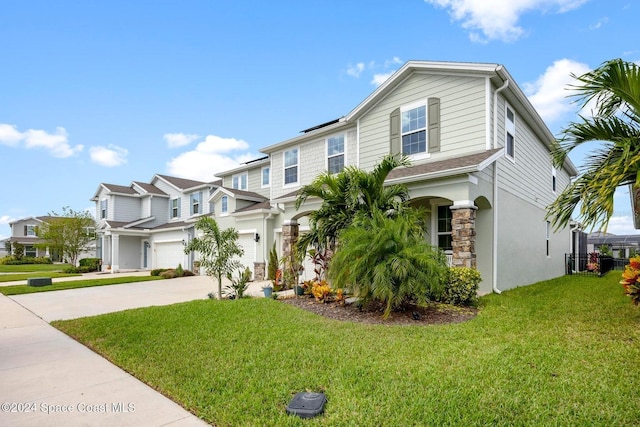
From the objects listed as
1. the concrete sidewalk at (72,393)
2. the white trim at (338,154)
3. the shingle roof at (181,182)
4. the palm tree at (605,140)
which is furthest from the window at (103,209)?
the palm tree at (605,140)

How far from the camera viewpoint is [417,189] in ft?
32.2

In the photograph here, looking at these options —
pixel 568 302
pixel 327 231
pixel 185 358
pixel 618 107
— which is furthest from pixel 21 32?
pixel 568 302

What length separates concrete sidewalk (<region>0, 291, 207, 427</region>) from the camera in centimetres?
323

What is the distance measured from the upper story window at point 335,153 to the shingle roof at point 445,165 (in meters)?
3.36

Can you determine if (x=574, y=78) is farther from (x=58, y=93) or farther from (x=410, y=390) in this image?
(x=58, y=93)

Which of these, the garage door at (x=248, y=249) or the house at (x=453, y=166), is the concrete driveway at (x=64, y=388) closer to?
the house at (x=453, y=166)

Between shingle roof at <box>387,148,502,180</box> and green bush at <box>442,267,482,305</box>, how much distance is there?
8.43 feet

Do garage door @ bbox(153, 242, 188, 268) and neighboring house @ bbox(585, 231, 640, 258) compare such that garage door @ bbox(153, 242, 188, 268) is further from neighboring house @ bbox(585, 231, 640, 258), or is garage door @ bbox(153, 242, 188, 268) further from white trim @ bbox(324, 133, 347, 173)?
neighboring house @ bbox(585, 231, 640, 258)

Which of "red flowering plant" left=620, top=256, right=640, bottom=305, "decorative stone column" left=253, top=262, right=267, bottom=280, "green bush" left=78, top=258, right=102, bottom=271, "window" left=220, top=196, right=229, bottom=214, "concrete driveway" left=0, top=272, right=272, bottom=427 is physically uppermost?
"window" left=220, top=196, right=229, bottom=214

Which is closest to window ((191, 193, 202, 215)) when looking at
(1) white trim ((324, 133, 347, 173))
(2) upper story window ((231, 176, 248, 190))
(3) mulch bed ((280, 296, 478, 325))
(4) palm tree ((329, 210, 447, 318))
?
(2) upper story window ((231, 176, 248, 190))

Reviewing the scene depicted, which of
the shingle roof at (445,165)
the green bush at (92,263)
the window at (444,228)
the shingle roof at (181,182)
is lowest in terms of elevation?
the green bush at (92,263)

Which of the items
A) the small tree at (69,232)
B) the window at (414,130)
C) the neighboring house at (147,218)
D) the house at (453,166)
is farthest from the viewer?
the small tree at (69,232)

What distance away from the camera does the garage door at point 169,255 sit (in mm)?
21692

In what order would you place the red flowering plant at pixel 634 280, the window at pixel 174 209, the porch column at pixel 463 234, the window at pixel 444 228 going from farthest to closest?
the window at pixel 174 209
the window at pixel 444 228
the porch column at pixel 463 234
the red flowering plant at pixel 634 280
